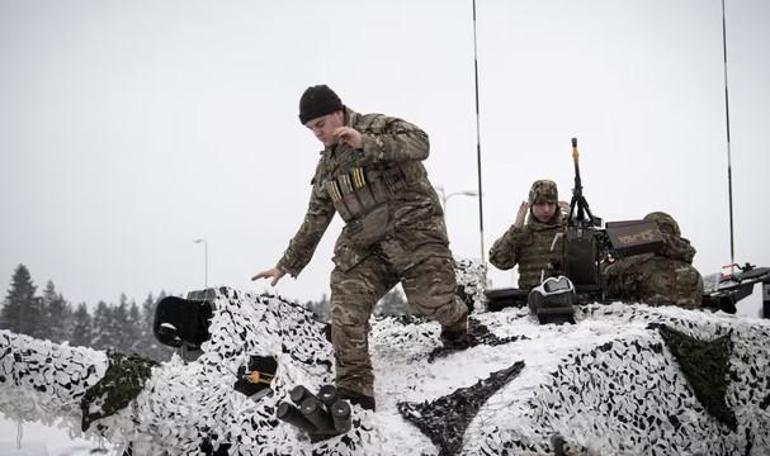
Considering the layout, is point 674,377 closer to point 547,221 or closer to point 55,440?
point 547,221

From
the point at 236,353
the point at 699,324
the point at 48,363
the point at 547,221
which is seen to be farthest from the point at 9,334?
the point at 547,221

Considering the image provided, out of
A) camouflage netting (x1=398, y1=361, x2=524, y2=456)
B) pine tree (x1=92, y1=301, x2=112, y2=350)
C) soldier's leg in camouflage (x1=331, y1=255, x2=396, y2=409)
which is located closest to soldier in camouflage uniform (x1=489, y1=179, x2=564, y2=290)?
soldier's leg in camouflage (x1=331, y1=255, x2=396, y2=409)

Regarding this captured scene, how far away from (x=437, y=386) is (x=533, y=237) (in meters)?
3.30

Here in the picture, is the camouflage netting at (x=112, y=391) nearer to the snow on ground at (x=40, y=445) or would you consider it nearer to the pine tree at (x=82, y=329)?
the snow on ground at (x=40, y=445)

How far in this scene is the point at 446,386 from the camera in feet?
11.7

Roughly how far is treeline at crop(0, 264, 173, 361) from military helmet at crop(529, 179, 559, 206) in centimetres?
2894

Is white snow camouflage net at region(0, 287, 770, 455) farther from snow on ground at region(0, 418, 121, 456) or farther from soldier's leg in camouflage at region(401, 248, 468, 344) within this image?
snow on ground at region(0, 418, 121, 456)

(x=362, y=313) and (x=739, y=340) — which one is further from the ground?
(x=362, y=313)

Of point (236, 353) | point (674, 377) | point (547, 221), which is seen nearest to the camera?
point (236, 353)

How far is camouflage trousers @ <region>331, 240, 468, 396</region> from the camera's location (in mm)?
3551

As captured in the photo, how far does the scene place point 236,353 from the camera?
3.22 meters

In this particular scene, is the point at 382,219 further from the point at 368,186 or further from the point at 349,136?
the point at 349,136

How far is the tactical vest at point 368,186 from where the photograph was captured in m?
3.75

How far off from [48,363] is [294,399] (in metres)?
0.98
